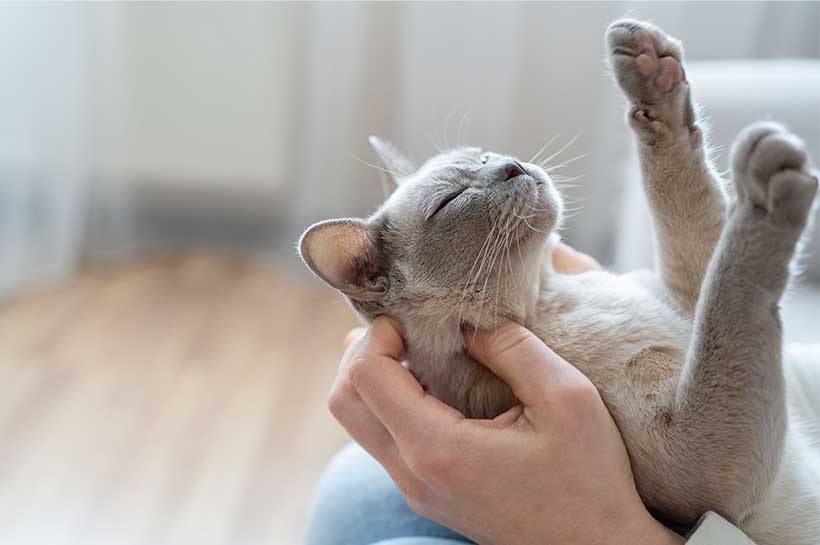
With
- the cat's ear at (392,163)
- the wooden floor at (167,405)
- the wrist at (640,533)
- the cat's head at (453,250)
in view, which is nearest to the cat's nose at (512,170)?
the cat's head at (453,250)

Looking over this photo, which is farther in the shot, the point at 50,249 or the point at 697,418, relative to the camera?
the point at 50,249

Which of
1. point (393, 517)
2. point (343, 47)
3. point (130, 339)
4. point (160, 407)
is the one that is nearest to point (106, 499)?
point (160, 407)

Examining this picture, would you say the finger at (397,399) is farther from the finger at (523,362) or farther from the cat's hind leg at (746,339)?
the cat's hind leg at (746,339)

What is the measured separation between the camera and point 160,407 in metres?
2.38

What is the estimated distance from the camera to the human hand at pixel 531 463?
974mm

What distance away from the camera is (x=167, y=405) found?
2.38 metres

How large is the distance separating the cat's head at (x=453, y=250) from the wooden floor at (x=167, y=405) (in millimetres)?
1026

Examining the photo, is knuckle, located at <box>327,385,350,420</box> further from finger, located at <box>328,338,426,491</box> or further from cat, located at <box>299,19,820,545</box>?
cat, located at <box>299,19,820,545</box>

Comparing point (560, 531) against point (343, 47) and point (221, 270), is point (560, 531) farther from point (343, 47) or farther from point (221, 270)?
point (221, 270)

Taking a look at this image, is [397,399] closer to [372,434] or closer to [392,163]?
[372,434]

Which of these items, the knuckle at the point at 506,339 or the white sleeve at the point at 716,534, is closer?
the white sleeve at the point at 716,534

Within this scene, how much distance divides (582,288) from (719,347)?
32 cm

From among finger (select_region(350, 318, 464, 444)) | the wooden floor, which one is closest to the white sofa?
finger (select_region(350, 318, 464, 444))

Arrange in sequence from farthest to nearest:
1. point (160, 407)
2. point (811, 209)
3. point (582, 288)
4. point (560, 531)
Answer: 1. point (160, 407)
2. point (582, 288)
3. point (560, 531)
4. point (811, 209)
